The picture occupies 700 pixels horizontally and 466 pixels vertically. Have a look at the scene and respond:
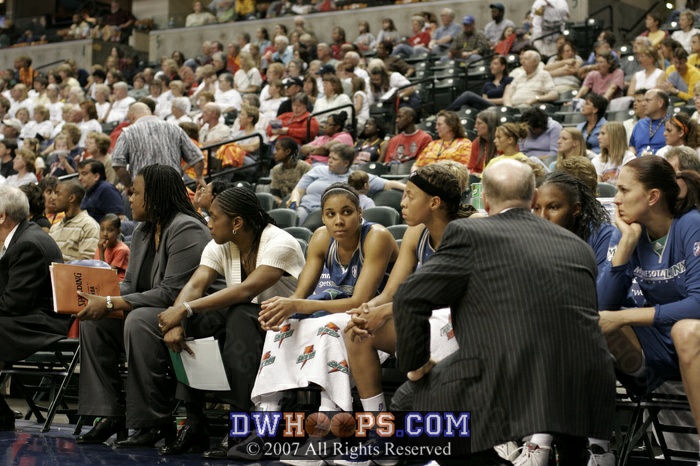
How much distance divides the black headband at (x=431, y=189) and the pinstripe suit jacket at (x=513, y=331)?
39.6 inches

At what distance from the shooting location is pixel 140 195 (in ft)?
16.7

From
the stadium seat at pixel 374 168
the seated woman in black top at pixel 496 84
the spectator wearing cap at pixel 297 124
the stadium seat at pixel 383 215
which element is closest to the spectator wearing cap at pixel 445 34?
the seated woman in black top at pixel 496 84

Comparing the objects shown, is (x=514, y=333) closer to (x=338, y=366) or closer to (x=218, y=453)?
(x=338, y=366)

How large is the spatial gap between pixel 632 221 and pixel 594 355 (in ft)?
2.97

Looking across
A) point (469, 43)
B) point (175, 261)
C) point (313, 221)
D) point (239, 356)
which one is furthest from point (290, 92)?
point (239, 356)

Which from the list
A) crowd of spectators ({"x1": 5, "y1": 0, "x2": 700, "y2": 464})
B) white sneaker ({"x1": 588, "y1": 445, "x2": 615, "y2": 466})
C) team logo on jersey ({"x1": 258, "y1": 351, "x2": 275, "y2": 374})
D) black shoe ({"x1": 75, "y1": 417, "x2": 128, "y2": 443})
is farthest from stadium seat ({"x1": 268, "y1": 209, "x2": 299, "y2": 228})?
white sneaker ({"x1": 588, "y1": 445, "x2": 615, "y2": 466})

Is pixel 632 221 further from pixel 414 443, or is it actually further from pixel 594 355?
pixel 414 443

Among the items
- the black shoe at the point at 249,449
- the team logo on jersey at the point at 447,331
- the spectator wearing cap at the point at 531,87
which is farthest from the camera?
the spectator wearing cap at the point at 531,87

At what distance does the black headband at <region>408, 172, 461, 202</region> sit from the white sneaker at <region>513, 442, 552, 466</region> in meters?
1.06

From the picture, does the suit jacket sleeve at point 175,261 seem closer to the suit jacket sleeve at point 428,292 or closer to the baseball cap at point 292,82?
the suit jacket sleeve at point 428,292

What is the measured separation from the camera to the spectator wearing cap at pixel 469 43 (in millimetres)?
13422

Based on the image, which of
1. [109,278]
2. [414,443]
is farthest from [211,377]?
[414,443]

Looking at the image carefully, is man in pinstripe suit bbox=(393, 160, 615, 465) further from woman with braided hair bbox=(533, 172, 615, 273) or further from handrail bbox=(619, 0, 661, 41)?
handrail bbox=(619, 0, 661, 41)

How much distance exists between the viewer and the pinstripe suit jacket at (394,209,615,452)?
283cm
